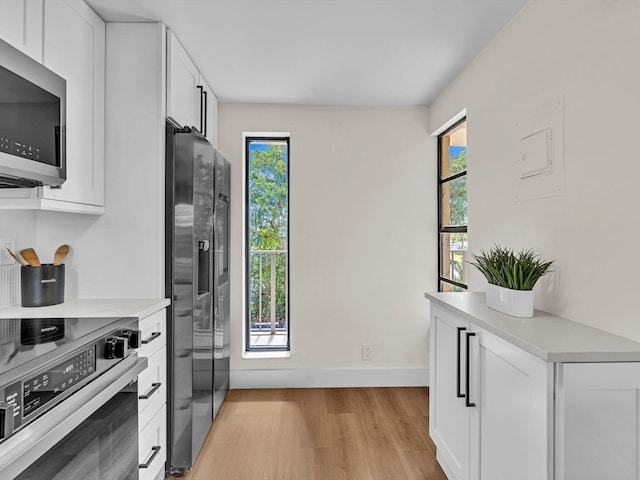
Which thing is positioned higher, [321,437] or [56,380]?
[56,380]

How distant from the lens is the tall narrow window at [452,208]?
2.99 meters

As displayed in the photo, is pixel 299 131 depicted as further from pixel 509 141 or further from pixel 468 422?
pixel 468 422

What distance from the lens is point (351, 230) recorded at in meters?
3.42

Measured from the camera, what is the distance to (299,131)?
3385mm

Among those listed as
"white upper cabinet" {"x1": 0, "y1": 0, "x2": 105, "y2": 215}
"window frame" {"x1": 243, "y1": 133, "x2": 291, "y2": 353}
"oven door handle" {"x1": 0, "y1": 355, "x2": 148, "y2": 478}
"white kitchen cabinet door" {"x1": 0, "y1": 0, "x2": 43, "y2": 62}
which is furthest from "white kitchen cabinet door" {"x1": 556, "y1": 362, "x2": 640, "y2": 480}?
"window frame" {"x1": 243, "y1": 133, "x2": 291, "y2": 353}

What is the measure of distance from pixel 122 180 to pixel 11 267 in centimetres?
66

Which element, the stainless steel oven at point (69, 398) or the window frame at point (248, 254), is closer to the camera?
the stainless steel oven at point (69, 398)

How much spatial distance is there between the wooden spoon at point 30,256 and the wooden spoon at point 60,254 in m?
0.08

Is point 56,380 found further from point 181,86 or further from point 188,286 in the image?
point 181,86

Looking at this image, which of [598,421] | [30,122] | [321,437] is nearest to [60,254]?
[30,122]

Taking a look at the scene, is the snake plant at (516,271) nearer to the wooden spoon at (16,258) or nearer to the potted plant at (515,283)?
the potted plant at (515,283)

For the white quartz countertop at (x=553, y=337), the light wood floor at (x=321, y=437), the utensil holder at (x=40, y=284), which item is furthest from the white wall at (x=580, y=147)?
the utensil holder at (x=40, y=284)

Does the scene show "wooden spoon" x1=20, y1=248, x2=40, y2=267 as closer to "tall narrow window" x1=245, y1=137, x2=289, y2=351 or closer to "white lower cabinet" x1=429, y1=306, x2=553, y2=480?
"tall narrow window" x1=245, y1=137, x2=289, y2=351

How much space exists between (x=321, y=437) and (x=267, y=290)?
55.0 inches
